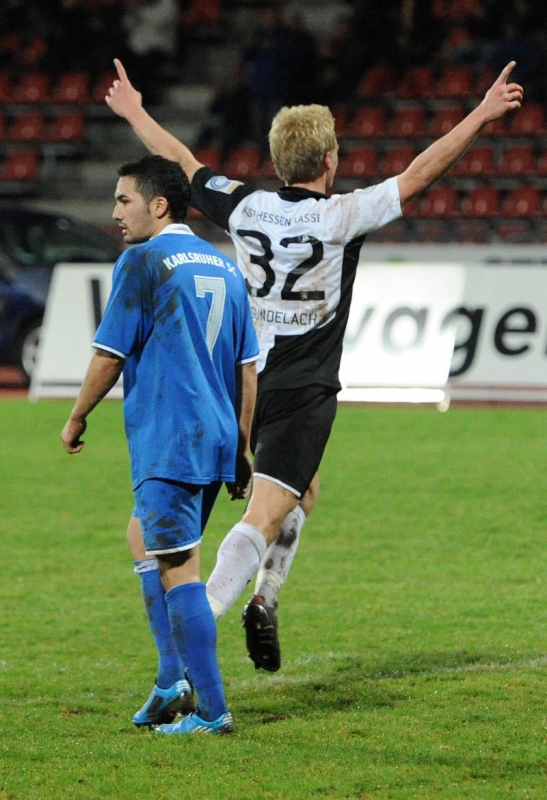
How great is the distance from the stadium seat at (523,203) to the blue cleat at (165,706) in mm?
15106

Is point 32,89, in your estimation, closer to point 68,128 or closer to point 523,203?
point 68,128

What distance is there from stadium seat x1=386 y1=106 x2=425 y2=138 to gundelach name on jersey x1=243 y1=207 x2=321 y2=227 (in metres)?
15.6

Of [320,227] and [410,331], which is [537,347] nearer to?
[410,331]

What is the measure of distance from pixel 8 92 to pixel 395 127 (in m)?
6.90

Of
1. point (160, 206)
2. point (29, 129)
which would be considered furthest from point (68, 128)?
point (160, 206)

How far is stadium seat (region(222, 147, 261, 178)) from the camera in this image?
20.5m

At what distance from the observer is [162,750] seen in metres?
4.22

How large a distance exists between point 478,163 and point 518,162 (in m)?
0.57

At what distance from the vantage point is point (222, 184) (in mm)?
5367

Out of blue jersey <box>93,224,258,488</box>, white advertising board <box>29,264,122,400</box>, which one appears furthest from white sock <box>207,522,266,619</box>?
white advertising board <box>29,264,122,400</box>

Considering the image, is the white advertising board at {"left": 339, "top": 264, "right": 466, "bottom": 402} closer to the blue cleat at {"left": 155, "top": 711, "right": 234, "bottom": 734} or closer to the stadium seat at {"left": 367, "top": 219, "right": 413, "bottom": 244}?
the stadium seat at {"left": 367, "top": 219, "right": 413, "bottom": 244}

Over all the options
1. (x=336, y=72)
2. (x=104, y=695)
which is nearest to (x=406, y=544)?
(x=104, y=695)

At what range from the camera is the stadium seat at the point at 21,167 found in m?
22.3

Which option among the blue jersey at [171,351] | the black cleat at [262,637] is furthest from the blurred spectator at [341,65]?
the blue jersey at [171,351]
